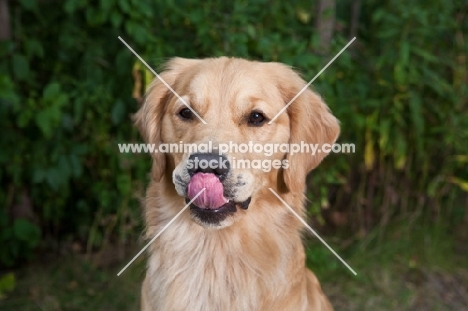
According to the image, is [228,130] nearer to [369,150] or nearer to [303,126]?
[303,126]

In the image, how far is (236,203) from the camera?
2.98 meters

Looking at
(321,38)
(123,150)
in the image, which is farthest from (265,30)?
(123,150)

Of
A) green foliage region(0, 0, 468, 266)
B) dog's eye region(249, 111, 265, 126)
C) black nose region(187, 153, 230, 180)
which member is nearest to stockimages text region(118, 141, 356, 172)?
black nose region(187, 153, 230, 180)

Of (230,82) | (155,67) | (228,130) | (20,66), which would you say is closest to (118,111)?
(155,67)

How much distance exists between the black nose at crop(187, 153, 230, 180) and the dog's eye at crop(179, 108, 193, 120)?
457mm

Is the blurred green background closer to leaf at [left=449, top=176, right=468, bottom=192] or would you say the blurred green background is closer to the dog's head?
leaf at [left=449, top=176, right=468, bottom=192]

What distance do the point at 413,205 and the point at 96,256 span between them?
2.70 m

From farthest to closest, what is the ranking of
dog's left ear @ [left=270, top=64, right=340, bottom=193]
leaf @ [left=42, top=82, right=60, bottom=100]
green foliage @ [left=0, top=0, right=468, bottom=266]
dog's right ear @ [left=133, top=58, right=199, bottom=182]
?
green foliage @ [left=0, top=0, right=468, bottom=266]
leaf @ [left=42, top=82, right=60, bottom=100]
dog's right ear @ [left=133, top=58, right=199, bottom=182]
dog's left ear @ [left=270, top=64, right=340, bottom=193]

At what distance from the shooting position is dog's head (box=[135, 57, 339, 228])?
112 inches

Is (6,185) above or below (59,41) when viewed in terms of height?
below

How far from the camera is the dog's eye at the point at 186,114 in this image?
3.20 m

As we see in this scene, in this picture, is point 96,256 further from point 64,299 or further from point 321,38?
point 321,38

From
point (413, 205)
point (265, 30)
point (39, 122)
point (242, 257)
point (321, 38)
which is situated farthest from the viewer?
point (413, 205)

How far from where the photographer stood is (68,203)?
5230 millimetres
